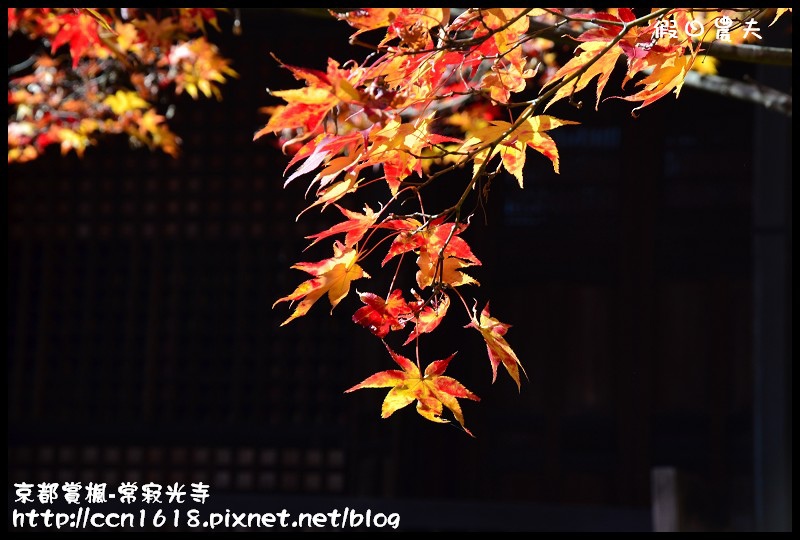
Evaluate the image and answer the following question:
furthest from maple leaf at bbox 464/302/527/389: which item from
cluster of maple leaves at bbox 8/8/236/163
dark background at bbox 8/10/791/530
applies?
dark background at bbox 8/10/791/530

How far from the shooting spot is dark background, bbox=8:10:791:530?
228 inches

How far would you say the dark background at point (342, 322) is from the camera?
228 inches

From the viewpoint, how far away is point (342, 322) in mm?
5902

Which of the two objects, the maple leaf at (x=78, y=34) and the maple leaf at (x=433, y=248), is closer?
the maple leaf at (x=433, y=248)

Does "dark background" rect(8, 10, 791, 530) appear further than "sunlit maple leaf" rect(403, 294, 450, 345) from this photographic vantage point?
Yes

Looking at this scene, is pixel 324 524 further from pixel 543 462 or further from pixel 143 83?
pixel 143 83

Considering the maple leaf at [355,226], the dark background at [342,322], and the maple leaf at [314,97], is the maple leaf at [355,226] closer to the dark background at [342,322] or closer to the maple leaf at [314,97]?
the maple leaf at [314,97]

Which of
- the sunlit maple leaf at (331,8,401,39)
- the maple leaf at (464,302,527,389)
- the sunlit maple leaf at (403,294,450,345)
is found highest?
the sunlit maple leaf at (331,8,401,39)

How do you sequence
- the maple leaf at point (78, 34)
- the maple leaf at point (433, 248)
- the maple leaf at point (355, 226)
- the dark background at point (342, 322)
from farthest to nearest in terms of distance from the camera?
the dark background at point (342, 322) → the maple leaf at point (78, 34) → the maple leaf at point (433, 248) → the maple leaf at point (355, 226)

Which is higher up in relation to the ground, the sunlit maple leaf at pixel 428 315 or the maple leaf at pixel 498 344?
the sunlit maple leaf at pixel 428 315

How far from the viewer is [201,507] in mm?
3852

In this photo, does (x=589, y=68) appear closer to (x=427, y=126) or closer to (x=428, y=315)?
(x=427, y=126)

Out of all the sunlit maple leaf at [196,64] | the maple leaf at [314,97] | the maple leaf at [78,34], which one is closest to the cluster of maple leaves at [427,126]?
the maple leaf at [314,97]

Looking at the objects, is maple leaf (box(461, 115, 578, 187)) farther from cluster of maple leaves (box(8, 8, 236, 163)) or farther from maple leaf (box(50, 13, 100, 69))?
cluster of maple leaves (box(8, 8, 236, 163))
